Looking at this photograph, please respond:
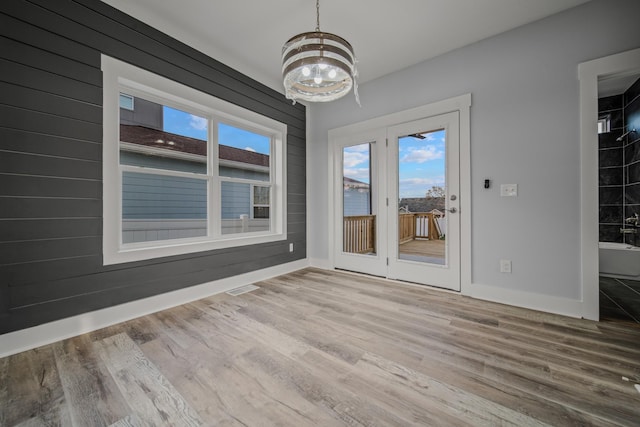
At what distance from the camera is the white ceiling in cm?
227

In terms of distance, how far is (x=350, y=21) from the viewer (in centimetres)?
248

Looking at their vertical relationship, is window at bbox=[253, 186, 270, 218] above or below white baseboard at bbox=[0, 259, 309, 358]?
above

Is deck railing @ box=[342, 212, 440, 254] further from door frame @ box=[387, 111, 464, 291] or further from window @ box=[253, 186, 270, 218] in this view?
window @ box=[253, 186, 270, 218]

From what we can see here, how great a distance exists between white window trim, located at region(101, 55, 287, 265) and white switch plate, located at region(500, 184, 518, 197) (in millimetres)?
2731

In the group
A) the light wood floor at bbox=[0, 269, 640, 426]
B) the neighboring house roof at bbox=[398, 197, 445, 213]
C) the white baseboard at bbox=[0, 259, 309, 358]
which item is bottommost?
the light wood floor at bbox=[0, 269, 640, 426]

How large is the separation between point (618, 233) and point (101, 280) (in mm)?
6523

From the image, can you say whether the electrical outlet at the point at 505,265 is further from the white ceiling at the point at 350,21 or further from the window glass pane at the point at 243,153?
the window glass pane at the point at 243,153

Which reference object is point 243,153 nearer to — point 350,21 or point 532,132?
point 350,21

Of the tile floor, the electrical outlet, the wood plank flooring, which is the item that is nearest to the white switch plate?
the electrical outlet

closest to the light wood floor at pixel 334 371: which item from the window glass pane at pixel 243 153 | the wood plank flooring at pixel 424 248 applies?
the wood plank flooring at pixel 424 248

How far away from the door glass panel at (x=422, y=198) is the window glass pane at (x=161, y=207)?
2.52m

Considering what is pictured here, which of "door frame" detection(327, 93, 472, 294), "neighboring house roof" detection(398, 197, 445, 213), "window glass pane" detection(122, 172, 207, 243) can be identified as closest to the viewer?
"window glass pane" detection(122, 172, 207, 243)

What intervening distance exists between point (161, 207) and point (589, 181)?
4049 millimetres

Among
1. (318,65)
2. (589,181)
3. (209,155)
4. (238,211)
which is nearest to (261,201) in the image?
(238,211)
